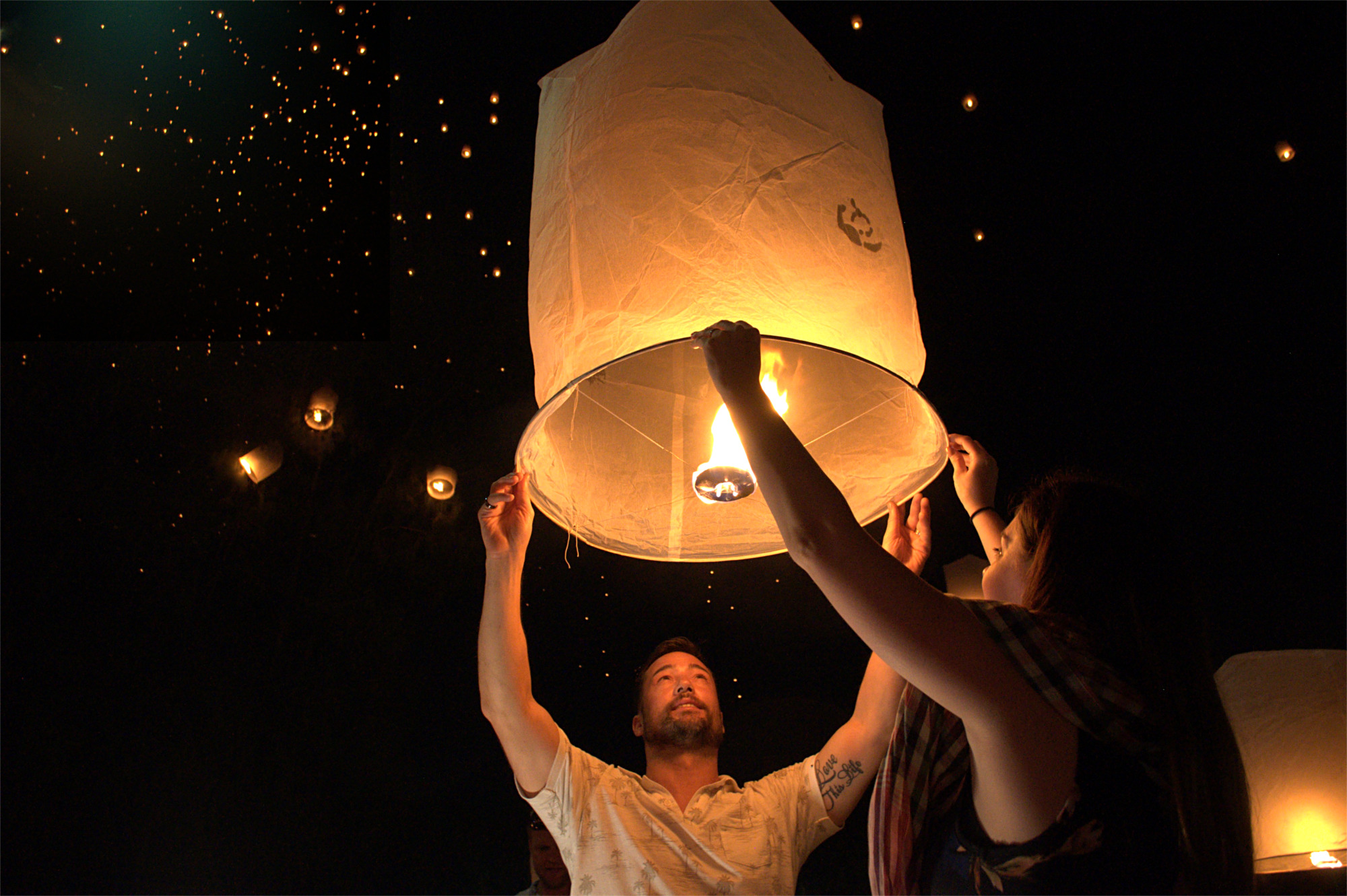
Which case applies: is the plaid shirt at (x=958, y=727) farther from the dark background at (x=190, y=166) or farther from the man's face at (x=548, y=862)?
the dark background at (x=190, y=166)

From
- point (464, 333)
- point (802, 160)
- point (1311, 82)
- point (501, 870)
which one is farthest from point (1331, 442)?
point (501, 870)

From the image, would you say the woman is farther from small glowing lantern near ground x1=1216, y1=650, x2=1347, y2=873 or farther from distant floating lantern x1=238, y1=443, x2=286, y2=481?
distant floating lantern x1=238, y1=443, x2=286, y2=481

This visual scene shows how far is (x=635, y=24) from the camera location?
1.14 meters

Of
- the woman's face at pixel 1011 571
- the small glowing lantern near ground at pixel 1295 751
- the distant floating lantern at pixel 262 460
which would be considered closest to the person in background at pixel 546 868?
the distant floating lantern at pixel 262 460

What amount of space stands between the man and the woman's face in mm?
321

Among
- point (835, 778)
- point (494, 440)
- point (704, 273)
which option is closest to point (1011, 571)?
point (704, 273)

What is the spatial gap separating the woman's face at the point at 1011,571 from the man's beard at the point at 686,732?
37.4 inches

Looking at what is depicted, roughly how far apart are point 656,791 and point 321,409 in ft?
4.18

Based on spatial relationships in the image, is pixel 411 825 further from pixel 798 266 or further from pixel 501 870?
pixel 798 266

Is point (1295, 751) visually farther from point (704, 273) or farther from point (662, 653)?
point (704, 273)

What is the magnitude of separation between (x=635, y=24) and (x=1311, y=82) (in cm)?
145

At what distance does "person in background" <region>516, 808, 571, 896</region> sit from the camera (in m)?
2.08

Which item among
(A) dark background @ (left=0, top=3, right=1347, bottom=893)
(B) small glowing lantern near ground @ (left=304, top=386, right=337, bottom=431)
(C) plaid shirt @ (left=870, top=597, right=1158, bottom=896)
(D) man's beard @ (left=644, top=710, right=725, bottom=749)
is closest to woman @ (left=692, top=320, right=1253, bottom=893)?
(C) plaid shirt @ (left=870, top=597, right=1158, bottom=896)

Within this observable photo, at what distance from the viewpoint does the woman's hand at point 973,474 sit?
4.61ft
